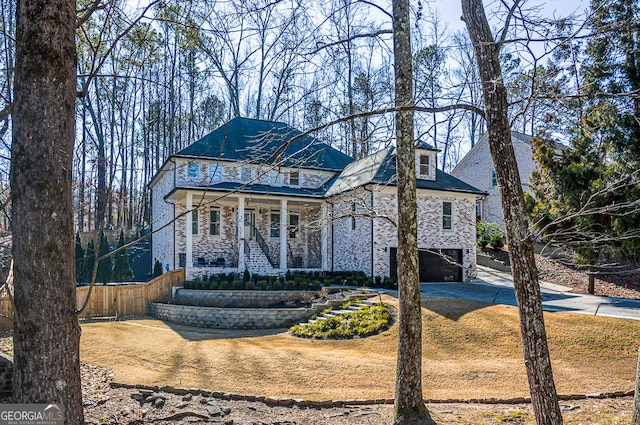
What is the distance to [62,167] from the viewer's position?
8.98 ft

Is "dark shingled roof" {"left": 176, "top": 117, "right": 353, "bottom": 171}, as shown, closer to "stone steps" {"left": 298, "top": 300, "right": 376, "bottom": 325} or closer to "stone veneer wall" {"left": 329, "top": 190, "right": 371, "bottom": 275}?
"stone veneer wall" {"left": 329, "top": 190, "right": 371, "bottom": 275}

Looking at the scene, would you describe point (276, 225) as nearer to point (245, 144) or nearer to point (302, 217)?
point (302, 217)

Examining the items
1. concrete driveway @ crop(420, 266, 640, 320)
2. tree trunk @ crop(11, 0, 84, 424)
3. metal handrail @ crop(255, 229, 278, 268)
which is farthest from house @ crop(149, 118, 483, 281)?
tree trunk @ crop(11, 0, 84, 424)

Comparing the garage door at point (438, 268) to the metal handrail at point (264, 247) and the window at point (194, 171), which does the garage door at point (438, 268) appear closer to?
the metal handrail at point (264, 247)

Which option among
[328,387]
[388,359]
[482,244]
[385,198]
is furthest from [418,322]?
[482,244]

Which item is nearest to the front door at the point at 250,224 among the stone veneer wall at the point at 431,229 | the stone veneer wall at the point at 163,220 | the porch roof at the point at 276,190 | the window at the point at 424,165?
the porch roof at the point at 276,190

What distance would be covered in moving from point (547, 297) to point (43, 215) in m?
15.3

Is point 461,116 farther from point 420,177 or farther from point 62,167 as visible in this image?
point 420,177

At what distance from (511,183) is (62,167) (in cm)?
373

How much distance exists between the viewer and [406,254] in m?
6.02

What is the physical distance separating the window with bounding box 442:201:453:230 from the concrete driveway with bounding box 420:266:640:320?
2.61m

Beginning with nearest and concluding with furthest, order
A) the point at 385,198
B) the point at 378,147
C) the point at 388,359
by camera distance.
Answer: the point at 378,147, the point at 388,359, the point at 385,198

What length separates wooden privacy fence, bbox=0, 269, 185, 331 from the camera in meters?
16.2

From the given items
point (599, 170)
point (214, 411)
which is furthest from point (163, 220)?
point (599, 170)
